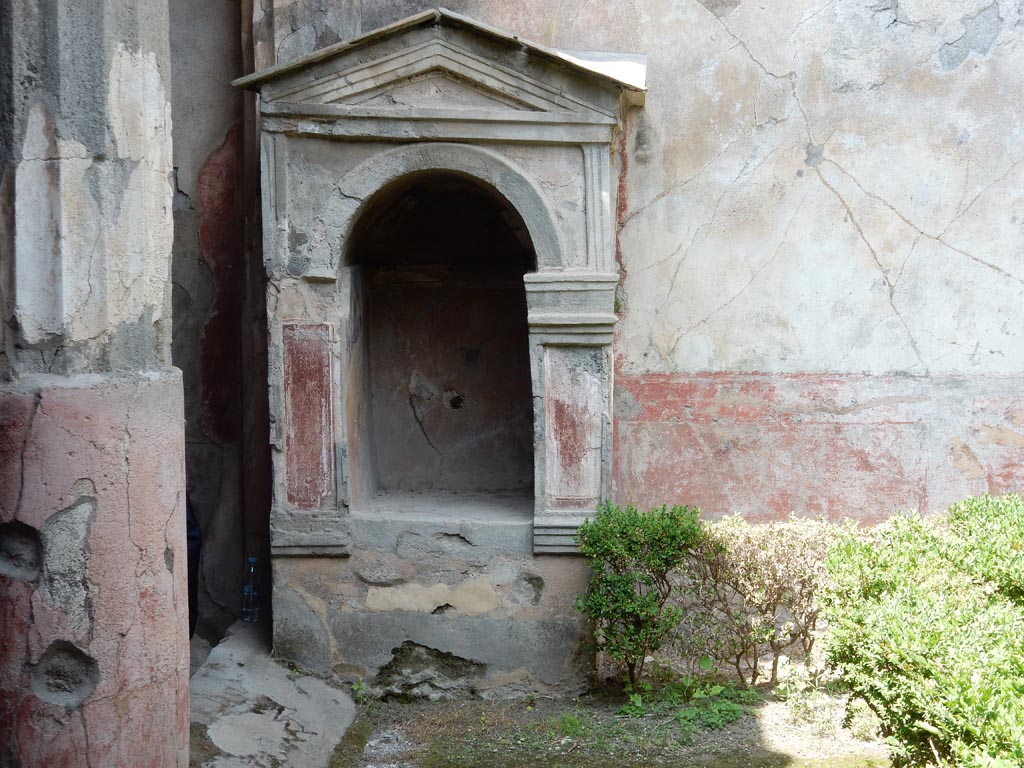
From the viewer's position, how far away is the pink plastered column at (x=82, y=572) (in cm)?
263

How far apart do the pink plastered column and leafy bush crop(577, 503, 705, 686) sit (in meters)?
2.25

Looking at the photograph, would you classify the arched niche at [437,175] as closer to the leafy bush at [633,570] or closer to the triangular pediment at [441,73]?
the triangular pediment at [441,73]

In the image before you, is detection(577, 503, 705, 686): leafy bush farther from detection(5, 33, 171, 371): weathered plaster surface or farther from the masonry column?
detection(5, 33, 171, 371): weathered plaster surface

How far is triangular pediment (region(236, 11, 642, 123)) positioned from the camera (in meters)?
4.70

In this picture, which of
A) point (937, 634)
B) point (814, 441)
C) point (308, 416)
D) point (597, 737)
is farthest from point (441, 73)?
point (937, 634)

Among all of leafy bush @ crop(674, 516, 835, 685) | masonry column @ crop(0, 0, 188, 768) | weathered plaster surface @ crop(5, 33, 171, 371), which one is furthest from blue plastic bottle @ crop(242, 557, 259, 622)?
weathered plaster surface @ crop(5, 33, 171, 371)

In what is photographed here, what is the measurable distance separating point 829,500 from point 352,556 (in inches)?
96.5

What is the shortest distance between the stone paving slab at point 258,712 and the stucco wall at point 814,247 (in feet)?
6.07

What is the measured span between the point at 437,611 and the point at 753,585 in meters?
Answer: 1.45

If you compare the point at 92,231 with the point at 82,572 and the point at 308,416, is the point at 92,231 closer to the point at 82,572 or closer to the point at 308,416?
the point at 82,572

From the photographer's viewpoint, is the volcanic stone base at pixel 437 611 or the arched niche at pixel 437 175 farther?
the volcanic stone base at pixel 437 611

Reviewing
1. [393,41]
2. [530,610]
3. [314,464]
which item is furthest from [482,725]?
[393,41]

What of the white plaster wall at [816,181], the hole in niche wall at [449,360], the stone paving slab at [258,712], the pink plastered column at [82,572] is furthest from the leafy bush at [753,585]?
the pink plastered column at [82,572]

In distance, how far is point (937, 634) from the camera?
2.98 m
